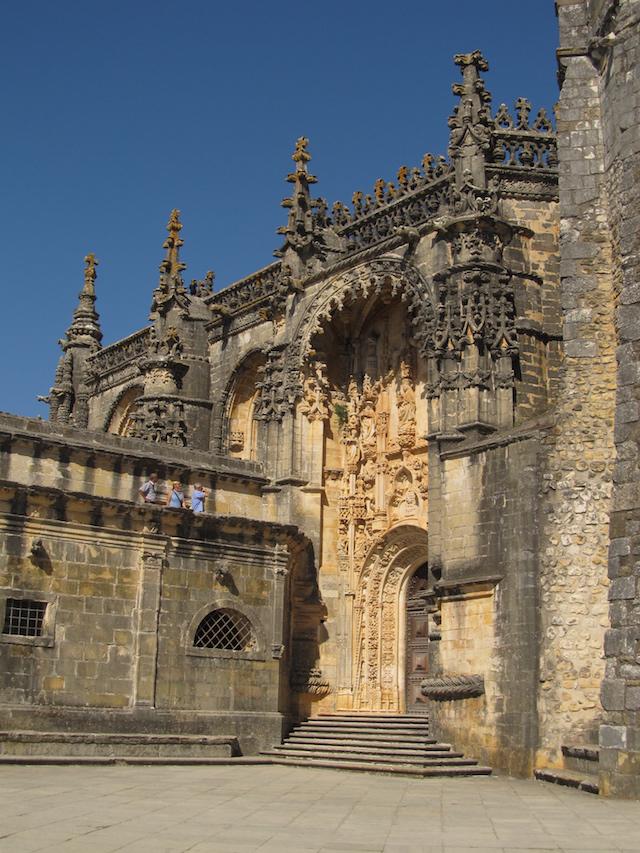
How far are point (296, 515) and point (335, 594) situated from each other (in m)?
1.79

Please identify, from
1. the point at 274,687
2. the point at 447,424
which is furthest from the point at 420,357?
the point at 274,687

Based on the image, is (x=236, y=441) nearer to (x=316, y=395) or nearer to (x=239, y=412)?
(x=239, y=412)

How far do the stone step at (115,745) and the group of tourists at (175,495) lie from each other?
3.96 metres

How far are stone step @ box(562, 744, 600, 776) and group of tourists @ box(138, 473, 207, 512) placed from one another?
26.1 feet

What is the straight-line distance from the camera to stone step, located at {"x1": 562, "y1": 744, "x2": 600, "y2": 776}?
15.6 m

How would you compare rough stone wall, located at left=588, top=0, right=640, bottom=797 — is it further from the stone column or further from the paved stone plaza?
the stone column

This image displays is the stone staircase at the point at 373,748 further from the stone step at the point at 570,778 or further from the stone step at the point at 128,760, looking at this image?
the stone step at the point at 570,778

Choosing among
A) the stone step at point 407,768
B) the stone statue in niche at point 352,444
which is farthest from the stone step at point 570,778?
the stone statue in niche at point 352,444

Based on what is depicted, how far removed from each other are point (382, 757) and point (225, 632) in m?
4.04

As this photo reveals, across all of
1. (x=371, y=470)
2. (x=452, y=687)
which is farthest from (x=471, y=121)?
(x=452, y=687)

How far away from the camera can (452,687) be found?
19016 millimetres

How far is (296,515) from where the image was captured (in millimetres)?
24000

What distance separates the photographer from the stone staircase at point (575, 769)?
15.3 meters

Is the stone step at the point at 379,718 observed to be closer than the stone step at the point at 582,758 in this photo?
No
